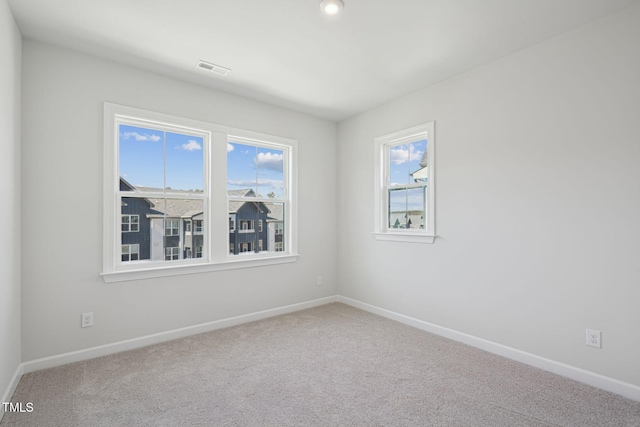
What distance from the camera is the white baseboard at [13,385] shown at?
204cm

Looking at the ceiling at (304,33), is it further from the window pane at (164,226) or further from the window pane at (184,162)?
the window pane at (164,226)

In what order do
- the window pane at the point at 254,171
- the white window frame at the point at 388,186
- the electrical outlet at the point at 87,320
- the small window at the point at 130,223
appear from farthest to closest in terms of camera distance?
the window pane at the point at 254,171, the white window frame at the point at 388,186, the small window at the point at 130,223, the electrical outlet at the point at 87,320

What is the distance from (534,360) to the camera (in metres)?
2.61

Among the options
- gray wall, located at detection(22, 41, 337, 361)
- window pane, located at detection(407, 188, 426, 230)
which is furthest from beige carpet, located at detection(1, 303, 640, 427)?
window pane, located at detection(407, 188, 426, 230)

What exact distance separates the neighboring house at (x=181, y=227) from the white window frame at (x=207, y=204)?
66 mm

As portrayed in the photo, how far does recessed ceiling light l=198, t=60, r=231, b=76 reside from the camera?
2897 mm

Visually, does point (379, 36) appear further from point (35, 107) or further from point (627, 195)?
point (35, 107)

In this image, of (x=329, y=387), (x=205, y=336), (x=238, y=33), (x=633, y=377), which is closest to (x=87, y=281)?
(x=205, y=336)

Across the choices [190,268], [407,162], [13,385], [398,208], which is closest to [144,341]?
[190,268]

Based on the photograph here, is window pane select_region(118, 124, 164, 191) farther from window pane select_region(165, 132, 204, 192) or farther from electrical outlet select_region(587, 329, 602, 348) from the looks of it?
electrical outlet select_region(587, 329, 602, 348)

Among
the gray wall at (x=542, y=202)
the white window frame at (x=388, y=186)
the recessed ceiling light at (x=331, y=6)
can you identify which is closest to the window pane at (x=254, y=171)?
the white window frame at (x=388, y=186)

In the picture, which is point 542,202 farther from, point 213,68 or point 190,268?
point 190,268

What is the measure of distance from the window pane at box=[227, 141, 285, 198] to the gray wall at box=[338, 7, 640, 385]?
66.7 inches

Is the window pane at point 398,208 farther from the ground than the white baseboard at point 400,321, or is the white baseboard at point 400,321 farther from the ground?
the window pane at point 398,208
